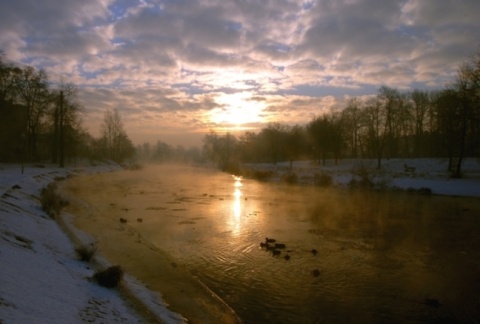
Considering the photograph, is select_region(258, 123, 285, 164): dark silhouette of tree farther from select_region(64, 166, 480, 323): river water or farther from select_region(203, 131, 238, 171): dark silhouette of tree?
select_region(64, 166, 480, 323): river water

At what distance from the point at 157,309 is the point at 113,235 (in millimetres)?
8333

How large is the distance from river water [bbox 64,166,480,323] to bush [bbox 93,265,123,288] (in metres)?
2.61

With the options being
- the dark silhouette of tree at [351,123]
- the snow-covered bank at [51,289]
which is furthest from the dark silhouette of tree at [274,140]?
the snow-covered bank at [51,289]

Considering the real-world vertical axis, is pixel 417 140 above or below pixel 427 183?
above

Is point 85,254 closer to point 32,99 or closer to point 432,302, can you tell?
point 432,302

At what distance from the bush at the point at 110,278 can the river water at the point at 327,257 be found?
261 cm

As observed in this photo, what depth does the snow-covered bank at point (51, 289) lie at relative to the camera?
243 inches

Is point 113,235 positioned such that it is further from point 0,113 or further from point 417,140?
point 417,140

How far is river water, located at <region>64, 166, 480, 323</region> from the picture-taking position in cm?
915

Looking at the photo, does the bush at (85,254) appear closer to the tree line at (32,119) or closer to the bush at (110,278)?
the bush at (110,278)

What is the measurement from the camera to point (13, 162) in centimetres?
4709

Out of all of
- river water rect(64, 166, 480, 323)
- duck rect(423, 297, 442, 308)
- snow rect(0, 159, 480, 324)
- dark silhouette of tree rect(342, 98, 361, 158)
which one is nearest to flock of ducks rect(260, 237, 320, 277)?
river water rect(64, 166, 480, 323)

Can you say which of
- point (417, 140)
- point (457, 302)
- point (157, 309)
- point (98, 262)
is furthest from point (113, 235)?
point (417, 140)

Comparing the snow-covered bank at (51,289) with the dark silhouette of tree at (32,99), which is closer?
the snow-covered bank at (51,289)
